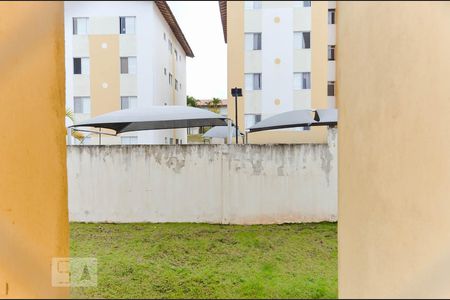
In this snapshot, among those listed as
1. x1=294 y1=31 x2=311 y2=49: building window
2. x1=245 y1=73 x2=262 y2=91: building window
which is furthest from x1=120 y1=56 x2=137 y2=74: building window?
x1=294 y1=31 x2=311 y2=49: building window

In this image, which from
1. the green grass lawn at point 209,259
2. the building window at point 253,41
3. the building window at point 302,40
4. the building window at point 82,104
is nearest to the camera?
the green grass lawn at point 209,259

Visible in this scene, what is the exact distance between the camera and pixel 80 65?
17.3 m

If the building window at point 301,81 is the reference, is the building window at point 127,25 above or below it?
above

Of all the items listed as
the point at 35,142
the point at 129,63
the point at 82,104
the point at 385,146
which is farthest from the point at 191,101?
the point at 385,146

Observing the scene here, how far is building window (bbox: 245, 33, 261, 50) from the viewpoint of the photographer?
1647 centimetres

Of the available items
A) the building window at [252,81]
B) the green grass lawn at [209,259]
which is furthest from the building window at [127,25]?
the green grass lawn at [209,259]

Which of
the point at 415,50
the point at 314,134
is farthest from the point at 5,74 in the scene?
the point at 314,134

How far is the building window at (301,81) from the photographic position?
54.0ft

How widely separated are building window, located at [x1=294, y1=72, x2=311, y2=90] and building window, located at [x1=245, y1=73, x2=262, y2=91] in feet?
6.17

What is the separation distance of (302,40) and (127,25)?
9430 millimetres

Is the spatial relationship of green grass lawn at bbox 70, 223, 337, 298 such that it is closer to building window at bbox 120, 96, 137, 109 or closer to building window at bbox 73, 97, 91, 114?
building window at bbox 120, 96, 137, 109

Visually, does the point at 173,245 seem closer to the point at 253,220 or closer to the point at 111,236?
the point at 111,236

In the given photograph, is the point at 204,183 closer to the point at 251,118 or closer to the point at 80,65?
the point at 251,118

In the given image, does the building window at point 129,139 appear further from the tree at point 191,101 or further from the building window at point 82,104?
the tree at point 191,101
